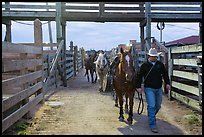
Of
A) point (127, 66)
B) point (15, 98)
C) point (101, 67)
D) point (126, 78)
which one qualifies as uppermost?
point (127, 66)

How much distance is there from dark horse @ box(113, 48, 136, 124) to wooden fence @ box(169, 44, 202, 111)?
1.67 meters

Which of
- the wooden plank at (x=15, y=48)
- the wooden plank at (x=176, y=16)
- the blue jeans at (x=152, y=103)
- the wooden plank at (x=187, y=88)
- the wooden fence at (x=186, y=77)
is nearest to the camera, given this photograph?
the wooden plank at (x=15, y=48)

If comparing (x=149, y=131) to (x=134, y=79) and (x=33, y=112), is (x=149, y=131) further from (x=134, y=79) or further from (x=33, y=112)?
(x=33, y=112)

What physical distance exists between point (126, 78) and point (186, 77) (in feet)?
7.98

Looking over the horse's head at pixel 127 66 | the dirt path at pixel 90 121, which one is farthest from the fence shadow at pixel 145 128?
the horse's head at pixel 127 66

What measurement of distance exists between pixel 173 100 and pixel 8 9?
28.5ft

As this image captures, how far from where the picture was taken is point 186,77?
23.8 ft

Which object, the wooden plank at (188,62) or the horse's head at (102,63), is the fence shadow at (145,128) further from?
the horse's head at (102,63)

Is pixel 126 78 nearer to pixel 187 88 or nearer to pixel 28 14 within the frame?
pixel 187 88

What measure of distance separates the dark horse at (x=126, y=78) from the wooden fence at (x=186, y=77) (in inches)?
65.6

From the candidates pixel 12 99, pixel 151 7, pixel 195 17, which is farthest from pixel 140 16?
pixel 12 99

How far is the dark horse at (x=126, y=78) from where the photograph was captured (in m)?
5.66

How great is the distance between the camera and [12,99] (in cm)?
486

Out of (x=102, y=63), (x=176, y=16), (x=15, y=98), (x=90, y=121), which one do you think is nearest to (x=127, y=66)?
(x=90, y=121)
